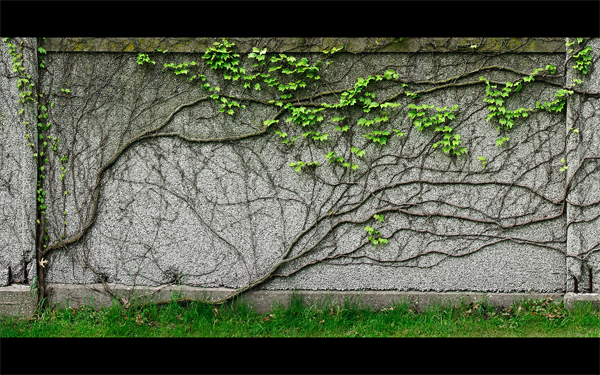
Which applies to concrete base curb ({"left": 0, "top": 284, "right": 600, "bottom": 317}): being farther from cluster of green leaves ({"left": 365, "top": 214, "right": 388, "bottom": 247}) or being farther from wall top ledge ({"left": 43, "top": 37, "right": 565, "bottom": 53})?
wall top ledge ({"left": 43, "top": 37, "right": 565, "bottom": 53})

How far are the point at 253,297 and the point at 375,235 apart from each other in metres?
1.12

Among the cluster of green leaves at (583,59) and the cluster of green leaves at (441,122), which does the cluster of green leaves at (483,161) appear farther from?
the cluster of green leaves at (583,59)

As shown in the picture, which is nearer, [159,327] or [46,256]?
[159,327]

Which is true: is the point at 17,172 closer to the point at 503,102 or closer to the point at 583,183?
the point at 503,102

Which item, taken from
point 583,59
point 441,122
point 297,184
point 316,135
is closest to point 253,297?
point 297,184

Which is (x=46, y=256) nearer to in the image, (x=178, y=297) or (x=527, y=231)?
(x=178, y=297)

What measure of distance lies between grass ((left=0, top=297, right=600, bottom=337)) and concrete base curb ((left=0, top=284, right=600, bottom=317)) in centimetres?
5

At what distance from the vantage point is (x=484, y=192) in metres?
3.80

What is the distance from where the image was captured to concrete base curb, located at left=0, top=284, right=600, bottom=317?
3793mm

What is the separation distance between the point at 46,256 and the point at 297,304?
211cm

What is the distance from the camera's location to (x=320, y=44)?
12.3ft

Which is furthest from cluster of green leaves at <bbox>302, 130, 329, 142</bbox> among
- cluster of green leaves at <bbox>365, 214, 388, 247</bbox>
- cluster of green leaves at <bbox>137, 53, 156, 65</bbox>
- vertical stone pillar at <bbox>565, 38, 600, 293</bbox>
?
vertical stone pillar at <bbox>565, 38, 600, 293</bbox>

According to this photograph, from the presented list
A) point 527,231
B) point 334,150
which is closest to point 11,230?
point 334,150

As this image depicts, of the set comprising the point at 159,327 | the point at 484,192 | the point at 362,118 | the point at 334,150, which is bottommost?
the point at 159,327
